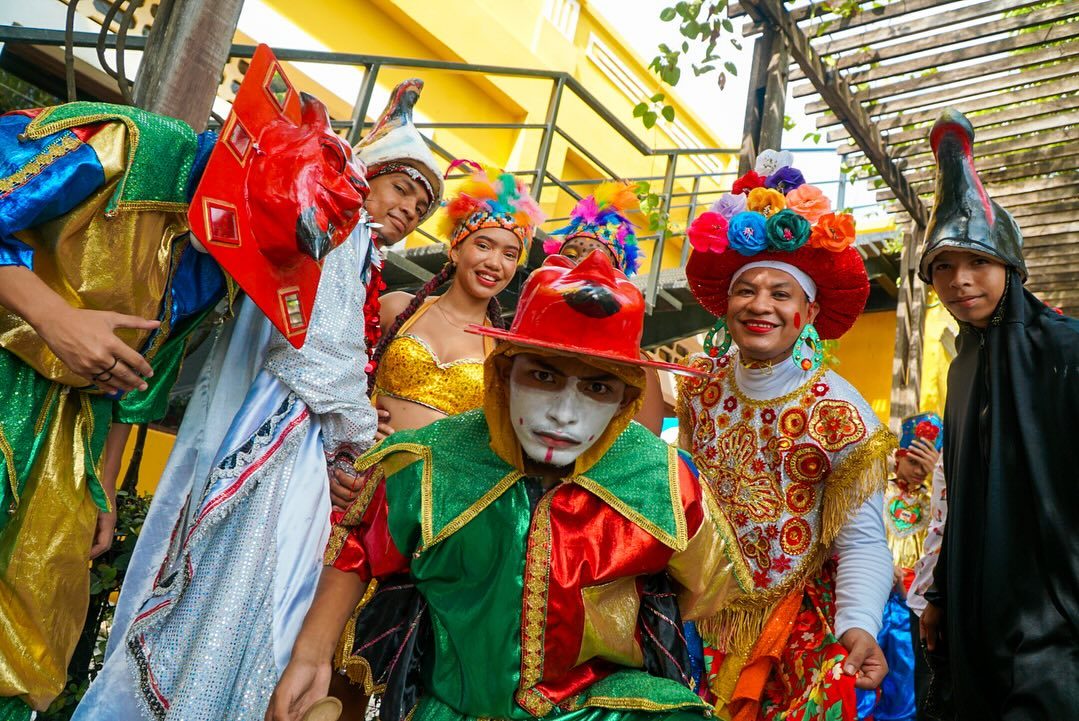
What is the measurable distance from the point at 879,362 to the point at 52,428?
10385 mm

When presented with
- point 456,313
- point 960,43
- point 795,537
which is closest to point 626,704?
point 795,537

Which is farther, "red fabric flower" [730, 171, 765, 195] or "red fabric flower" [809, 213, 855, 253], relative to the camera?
"red fabric flower" [730, 171, 765, 195]

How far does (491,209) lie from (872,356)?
8.56 metres

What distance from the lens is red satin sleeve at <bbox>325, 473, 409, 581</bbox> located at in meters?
2.22

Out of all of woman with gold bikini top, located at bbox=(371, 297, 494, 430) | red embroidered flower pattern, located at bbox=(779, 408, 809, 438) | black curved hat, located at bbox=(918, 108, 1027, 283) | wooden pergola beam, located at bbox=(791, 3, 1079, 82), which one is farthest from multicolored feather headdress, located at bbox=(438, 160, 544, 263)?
wooden pergola beam, located at bbox=(791, 3, 1079, 82)

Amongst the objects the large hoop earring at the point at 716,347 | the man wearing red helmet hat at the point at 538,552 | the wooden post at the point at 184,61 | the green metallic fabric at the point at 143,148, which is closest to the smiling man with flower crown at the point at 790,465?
the large hoop earring at the point at 716,347

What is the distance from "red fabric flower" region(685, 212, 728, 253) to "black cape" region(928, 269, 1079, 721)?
2.69 ft

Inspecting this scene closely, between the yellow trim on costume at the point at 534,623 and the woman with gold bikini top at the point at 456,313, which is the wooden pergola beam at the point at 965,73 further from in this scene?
the yellow trim on costume at the point at 534,623

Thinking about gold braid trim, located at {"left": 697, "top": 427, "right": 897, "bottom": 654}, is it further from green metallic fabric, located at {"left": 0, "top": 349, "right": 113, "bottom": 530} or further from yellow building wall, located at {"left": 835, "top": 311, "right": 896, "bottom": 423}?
yellow building wall, located at {"left": 835, "top": 311, "right": 896, "bottom": 423}

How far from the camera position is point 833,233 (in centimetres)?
305

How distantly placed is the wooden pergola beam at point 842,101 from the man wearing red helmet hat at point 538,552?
3.58 metres

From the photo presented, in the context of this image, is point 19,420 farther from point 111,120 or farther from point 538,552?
point 538,552

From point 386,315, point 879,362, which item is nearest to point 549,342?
point 386,315

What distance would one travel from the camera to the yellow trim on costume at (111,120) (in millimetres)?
2273
